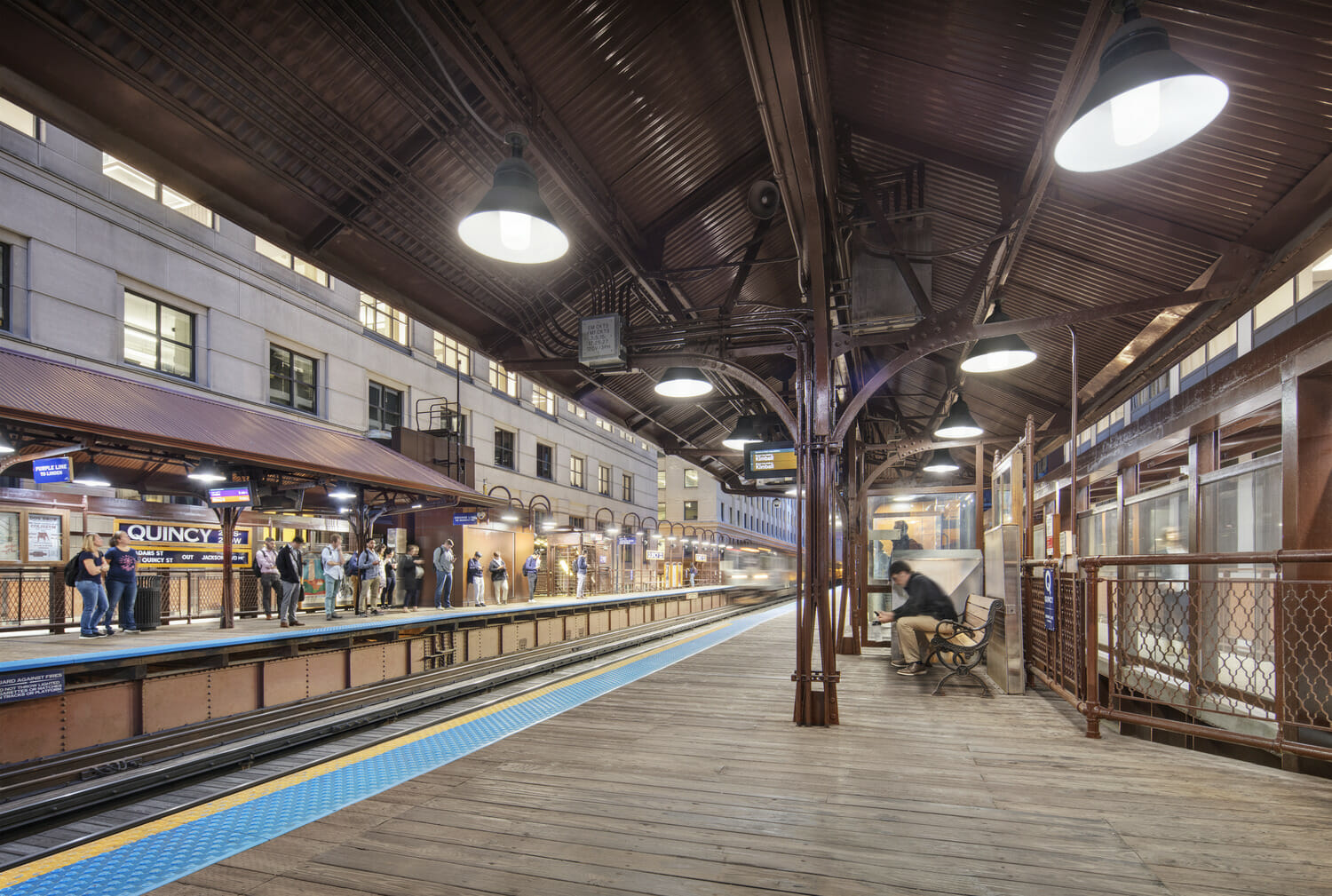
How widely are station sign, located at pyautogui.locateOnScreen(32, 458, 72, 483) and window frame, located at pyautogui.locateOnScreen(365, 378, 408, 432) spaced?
9.38m

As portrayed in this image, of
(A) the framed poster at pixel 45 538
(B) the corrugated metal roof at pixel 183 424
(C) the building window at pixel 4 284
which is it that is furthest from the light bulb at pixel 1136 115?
(A) the framed poster at pixel 45 538

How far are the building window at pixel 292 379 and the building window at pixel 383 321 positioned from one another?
2155 millimetres

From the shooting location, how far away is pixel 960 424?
893cm

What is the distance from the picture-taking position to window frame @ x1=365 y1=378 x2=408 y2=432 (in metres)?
18.9

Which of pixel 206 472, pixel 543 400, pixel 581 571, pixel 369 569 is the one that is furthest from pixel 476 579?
pixel 543 400

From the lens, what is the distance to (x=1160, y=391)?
7.87m

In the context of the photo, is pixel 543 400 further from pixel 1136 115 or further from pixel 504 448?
pixel 1136 115

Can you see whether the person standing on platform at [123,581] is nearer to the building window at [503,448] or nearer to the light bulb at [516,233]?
the light bulb at [516,233]

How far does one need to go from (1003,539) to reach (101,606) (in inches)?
456

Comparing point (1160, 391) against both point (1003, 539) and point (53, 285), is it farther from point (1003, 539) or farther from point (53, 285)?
point (53, 285)

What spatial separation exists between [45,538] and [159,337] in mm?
4128

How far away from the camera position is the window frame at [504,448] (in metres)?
23.8

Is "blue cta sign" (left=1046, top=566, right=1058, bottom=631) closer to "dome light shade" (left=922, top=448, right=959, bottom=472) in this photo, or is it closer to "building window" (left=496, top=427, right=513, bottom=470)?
"dome light shade" (left=922, top=448, right=959, bottom=472)

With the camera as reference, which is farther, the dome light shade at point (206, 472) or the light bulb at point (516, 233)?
the dome light shade at point (206, 472)
